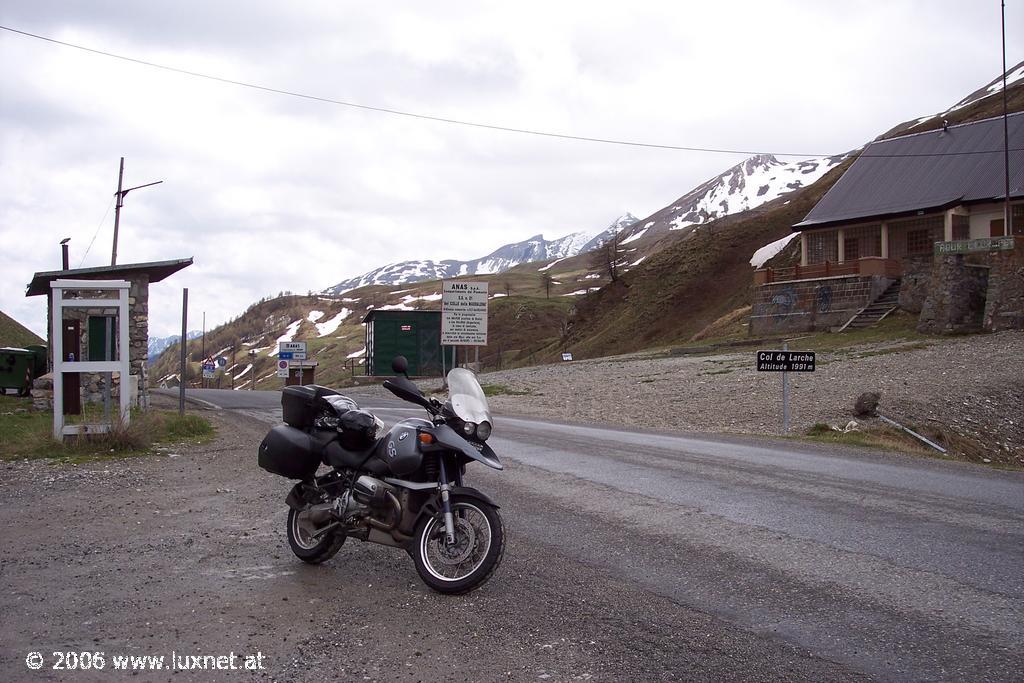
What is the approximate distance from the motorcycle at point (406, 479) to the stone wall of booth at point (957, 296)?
27782mm

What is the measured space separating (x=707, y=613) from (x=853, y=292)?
118 feet

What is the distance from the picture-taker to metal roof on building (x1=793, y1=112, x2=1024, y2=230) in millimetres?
41344

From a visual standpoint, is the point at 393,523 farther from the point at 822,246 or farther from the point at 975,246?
the point at 822,246

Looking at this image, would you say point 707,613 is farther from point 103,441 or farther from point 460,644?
point 103,441

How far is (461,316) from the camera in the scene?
31.6 m

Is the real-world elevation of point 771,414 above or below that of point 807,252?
below

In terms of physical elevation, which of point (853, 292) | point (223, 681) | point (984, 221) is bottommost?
point (223, 681)

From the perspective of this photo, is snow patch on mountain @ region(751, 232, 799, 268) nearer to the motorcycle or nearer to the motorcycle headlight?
the motorcycle

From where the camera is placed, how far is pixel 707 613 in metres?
5.23

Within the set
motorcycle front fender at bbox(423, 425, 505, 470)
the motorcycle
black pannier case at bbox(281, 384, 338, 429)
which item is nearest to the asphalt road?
the motorcycle

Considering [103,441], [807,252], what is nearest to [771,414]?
[103,441]

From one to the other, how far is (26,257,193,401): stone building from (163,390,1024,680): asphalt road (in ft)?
42.7

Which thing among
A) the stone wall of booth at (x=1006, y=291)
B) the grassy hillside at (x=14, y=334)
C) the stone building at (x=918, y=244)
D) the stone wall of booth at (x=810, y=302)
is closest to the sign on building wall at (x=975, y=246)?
Result: the stone building at (x=918, y=244)

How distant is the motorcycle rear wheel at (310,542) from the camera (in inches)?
251
